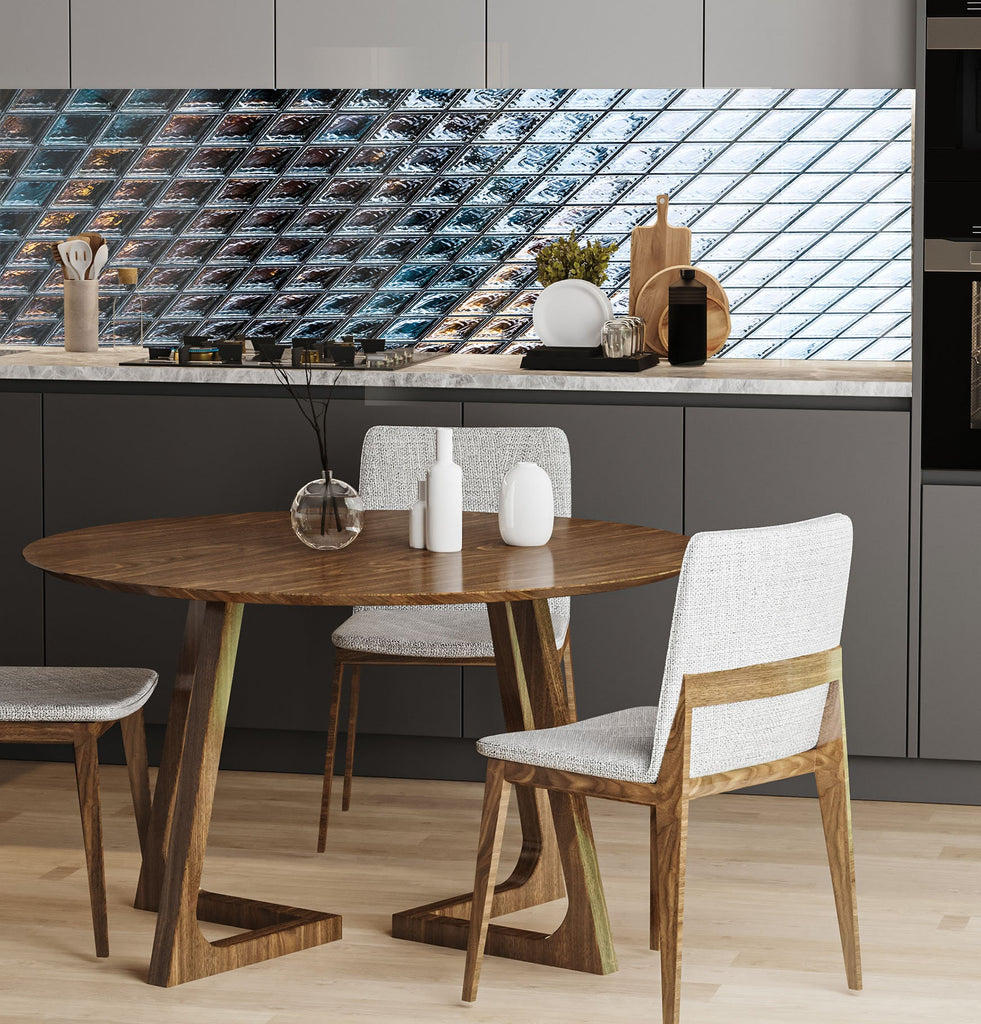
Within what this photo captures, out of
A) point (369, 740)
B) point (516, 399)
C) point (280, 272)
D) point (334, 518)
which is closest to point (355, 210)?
point (280, 272)

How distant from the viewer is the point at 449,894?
10.7 feet

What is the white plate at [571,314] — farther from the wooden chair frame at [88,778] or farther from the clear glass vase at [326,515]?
the wooden chair frame at [88,778]

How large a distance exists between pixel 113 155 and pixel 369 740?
1897 millimetres

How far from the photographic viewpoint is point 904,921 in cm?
311

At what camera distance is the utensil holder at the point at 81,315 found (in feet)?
15.1

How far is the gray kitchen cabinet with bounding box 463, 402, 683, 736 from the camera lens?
12.8 ft

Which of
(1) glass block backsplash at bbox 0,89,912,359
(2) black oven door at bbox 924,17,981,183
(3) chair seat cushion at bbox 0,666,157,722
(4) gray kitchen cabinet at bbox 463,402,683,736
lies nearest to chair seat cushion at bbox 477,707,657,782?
(3) chair seat cushion at bbox 0,666,157,722

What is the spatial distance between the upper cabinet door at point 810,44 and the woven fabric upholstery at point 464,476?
3.93ft

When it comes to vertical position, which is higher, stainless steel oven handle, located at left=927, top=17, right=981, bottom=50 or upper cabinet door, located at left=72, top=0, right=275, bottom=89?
upper cabinet door, located at left=72, top=0, right=275, bottom=89

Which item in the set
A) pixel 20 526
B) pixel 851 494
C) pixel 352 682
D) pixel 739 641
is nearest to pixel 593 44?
pixel 851 494

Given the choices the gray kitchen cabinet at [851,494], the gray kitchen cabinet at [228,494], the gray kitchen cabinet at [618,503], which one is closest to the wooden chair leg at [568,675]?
the gray kitchen cabinet at [618,503]

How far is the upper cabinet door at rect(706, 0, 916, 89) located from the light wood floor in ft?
5.95

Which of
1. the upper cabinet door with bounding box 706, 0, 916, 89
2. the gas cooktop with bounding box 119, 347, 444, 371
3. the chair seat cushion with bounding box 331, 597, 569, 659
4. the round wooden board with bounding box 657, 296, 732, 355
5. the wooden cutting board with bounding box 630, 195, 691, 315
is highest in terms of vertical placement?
the upper cabinet door with bounding box 706, 0, 916, 89

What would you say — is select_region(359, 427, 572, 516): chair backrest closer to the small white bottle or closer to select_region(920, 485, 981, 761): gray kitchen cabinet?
the small white bottle
